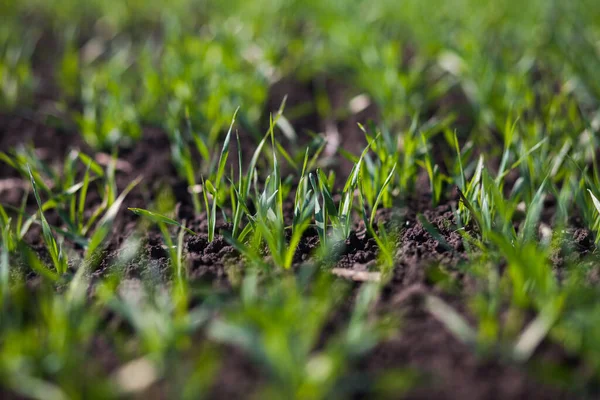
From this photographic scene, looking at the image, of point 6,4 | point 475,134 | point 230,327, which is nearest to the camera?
point 230,327

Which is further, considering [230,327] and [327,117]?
[327,117]

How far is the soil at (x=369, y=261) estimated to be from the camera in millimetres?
1248

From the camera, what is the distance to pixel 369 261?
5.73 ft

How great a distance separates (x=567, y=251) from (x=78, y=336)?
121cm

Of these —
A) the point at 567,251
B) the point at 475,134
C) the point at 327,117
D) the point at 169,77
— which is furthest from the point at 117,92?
the point at 567,251

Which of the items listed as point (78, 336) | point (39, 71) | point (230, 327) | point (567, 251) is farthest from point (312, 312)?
point (39, 71)

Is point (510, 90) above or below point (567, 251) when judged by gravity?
above

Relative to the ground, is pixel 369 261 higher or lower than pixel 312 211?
lower

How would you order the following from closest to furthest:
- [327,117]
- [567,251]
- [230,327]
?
1. [230,327]
2. [567,251]
3. [327,117]

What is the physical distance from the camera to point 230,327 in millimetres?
1243

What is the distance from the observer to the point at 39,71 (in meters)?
3.49

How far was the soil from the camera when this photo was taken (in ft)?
4.09

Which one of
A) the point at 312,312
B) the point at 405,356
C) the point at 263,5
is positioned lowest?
the point at 405,356

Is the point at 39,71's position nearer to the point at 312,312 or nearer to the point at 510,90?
the point at 510,90
